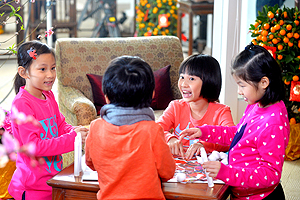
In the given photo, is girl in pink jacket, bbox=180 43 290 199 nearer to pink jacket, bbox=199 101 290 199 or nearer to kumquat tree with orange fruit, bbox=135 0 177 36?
pink jacket, bbox=199 101 290 199

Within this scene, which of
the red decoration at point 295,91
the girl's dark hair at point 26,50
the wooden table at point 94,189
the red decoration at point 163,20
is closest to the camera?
the wooden table at point 94,189

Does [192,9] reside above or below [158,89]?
above

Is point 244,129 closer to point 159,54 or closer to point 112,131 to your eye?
point 112,131

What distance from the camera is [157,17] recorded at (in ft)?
16.0

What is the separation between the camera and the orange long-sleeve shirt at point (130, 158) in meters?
1.06

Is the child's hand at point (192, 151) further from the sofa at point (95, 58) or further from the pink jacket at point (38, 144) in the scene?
the sofa at point (95, 58)

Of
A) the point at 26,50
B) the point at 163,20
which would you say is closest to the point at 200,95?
the point at 26,50

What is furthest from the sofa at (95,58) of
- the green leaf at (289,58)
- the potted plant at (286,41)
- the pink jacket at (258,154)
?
the pink jacket at (258,154)

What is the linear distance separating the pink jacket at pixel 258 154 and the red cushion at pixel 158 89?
1.46 meters

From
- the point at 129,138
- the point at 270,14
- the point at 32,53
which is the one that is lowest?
the point at 129,138

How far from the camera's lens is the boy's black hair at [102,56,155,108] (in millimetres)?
1043

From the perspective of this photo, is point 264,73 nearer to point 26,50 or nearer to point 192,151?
point 192,151

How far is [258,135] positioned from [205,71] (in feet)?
1.72

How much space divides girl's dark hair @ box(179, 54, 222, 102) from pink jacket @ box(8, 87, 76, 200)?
2.07 feet
